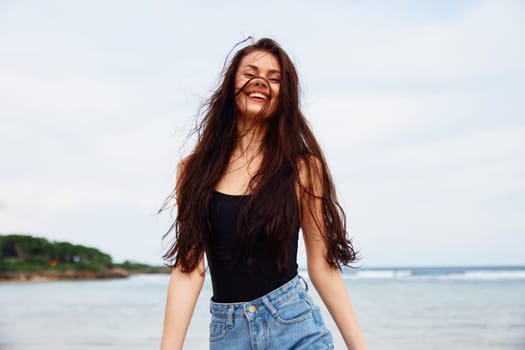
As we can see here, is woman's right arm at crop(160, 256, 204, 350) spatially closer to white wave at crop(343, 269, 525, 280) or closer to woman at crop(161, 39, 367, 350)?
woman at crop(161, 39, 367, 350)

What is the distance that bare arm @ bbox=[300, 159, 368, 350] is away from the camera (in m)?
2.04

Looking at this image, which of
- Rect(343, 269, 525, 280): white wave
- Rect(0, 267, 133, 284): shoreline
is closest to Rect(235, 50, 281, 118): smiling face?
Rect(0, 267, 133, 284): shoreline

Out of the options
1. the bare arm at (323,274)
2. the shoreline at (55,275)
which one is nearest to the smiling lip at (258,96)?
the bare arm at (323,274)

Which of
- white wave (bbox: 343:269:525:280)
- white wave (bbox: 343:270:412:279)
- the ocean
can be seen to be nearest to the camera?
the ocean

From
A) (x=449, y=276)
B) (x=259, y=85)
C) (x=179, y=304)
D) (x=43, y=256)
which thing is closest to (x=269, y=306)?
(x=179, y=304)

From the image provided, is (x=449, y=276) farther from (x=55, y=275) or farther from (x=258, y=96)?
(x=258, y=96)

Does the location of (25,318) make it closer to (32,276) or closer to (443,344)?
(443,344)

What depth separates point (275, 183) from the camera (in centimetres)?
206

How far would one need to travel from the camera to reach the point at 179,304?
199cm

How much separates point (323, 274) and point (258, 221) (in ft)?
0.90

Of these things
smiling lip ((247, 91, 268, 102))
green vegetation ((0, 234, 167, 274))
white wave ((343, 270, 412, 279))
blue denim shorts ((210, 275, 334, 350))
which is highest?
smiling lip ((247, 91, 268, 102))

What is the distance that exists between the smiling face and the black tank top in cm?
28

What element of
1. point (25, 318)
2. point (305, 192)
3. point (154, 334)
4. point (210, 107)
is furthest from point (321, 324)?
point (25, 318)

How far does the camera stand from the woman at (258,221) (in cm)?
193
